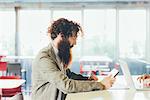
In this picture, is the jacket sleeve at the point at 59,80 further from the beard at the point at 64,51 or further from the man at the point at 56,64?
the beard at the point at 64,51

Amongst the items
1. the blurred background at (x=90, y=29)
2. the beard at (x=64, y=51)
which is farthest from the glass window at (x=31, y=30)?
the beard at (x=64, y=51)

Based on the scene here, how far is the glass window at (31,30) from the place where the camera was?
310 inches

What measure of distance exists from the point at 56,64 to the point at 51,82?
13 cm

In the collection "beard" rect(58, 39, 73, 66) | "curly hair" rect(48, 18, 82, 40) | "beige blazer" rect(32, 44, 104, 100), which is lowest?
"beige blazer" rect(32, 44, 104, 100)

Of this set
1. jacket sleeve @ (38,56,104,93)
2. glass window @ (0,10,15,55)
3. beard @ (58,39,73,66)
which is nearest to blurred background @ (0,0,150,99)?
glass window @ (0,10,15,55)

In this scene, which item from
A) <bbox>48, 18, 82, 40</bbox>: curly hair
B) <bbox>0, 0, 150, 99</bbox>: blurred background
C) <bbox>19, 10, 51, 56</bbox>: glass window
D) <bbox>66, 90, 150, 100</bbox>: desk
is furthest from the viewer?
<bbox>19, 10, 51, 56</bbox>: glass window

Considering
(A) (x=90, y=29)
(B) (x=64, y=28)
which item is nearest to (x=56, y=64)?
(B) (x=64, y=28)

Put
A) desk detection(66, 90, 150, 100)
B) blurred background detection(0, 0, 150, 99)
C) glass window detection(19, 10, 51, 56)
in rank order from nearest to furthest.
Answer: desk detection(66, 90, 150, 100), blurred background detection(0, 0, 150, 99), glass window detection(19, 10, 51, 56)

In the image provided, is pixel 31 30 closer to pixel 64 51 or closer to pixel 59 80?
pixel 64 51

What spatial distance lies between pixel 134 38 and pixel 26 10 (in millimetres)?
3160

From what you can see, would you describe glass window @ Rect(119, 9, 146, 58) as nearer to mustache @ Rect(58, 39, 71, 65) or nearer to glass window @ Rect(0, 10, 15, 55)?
glass window @ Rect(0, 10, 15, 55)

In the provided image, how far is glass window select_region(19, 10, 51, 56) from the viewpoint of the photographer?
7.87m

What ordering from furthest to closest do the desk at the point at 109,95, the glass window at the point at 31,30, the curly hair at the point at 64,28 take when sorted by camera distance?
1. the glass window at the point at 31,30
2. the curly hair at the point at 64,28
3. the desk at the point at 109,95

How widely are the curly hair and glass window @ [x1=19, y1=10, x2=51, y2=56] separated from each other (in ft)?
19.6
